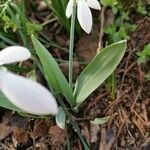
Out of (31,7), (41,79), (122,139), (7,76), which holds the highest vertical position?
(7,76)

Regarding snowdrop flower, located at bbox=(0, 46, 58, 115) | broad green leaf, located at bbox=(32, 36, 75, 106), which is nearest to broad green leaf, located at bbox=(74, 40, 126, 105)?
broad green leaf, located at bbox=(32, 36, 75, 106)

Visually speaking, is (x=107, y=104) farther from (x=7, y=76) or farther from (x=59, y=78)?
(x=7, y=76)

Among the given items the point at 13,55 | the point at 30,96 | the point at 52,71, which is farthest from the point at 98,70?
the point at 30,96

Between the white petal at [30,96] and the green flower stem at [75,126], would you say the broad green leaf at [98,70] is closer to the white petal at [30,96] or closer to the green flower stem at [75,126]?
the green flower stem at [75,126]

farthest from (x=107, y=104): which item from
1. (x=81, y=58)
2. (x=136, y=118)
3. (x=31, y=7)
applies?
(x=31, y=7)

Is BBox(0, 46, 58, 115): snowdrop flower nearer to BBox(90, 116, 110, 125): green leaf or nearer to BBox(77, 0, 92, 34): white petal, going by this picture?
BBox(77, 0, 92, 34): white petal

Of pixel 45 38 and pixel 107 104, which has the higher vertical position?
pixel 45 38
